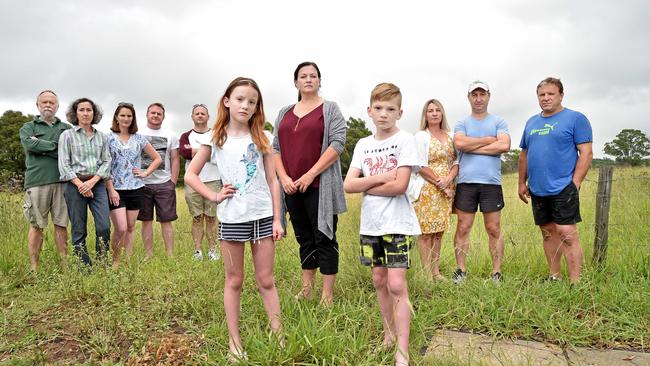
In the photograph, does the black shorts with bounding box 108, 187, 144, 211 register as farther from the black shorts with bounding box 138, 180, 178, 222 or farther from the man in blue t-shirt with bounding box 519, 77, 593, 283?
the man in blue t-shirt with bounding box 519, 77, 593, 283

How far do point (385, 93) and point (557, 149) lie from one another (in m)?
2.21

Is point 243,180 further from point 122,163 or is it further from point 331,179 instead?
point 122,163

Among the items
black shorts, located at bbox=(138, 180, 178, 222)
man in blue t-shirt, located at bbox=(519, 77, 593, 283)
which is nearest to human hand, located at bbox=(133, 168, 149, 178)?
black shorts, located at bbox=(138, 180, 178, 222)

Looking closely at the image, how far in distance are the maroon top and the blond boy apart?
29.7 inches

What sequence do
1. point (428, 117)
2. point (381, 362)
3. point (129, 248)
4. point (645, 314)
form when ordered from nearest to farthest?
point (381, 362)
point (645, 314)
point (428, 117)
point (129, 248)

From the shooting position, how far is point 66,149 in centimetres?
471

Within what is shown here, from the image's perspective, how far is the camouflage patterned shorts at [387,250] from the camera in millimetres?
2629

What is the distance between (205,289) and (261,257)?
4.38 ft

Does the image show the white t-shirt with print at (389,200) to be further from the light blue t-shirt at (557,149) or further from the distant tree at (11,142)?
the distant tree at (11,142)

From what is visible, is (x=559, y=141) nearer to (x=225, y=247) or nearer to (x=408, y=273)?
(x=408, y=273)

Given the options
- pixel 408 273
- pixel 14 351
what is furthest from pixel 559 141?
pixel 14 351

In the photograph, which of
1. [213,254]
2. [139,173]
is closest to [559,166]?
[213,254]

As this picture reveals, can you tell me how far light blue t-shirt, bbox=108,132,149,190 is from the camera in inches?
203

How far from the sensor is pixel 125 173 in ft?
16.9
